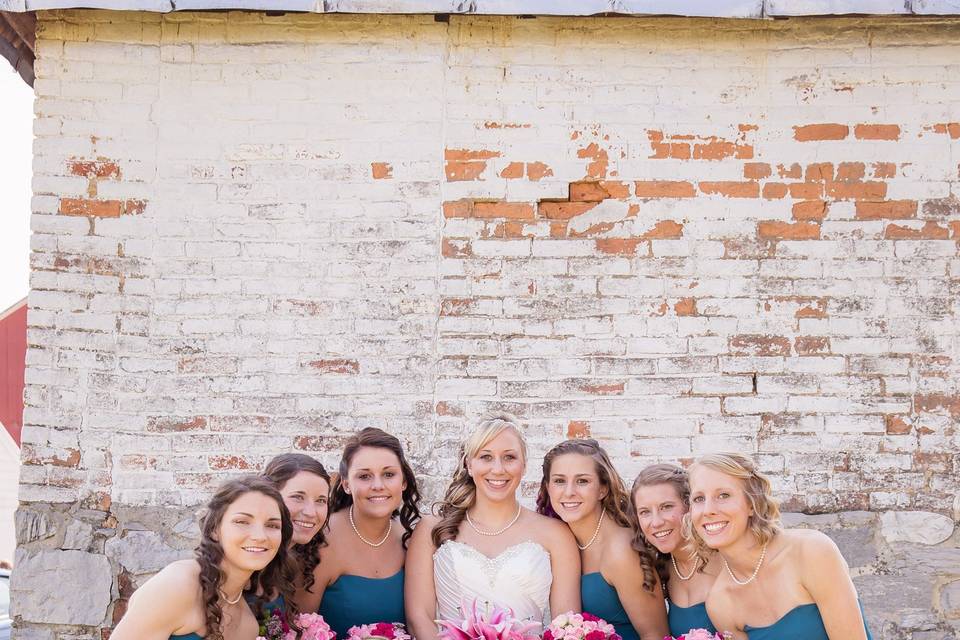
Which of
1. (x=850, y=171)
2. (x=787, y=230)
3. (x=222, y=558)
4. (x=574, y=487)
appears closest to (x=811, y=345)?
(x=787, y=230)

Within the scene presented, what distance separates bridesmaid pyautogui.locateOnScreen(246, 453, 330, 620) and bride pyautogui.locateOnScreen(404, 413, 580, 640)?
0.43 meters

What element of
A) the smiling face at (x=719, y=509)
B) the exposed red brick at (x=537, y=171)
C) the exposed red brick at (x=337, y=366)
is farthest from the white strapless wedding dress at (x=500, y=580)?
the exposed red brick at (x=537, y=171)

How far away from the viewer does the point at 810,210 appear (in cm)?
498

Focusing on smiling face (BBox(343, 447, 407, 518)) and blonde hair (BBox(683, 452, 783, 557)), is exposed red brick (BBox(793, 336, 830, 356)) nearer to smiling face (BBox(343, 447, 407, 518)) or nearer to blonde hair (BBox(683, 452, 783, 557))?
blonde hair (BBox(683, 452, 783, 557))

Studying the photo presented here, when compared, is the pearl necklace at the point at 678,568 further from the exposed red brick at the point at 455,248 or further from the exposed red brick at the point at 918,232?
the exposed red brick at the point at 918,232

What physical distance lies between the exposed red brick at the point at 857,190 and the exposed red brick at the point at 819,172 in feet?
0.14

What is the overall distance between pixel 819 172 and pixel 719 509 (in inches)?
80.4

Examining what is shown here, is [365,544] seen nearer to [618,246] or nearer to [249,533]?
[249,533]

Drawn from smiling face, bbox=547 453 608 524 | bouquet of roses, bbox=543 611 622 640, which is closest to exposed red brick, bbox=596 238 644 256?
smiling face, bbox=547 453 608 524

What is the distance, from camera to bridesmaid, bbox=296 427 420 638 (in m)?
4.37

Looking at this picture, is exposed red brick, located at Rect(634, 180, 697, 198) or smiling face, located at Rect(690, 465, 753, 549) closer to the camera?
smiling face, located at Rect(690, 465, 753, 549)

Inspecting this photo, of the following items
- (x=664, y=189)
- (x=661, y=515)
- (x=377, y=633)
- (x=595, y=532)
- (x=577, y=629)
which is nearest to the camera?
(x=577, y=629)

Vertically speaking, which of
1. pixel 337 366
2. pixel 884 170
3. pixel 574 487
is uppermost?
pixel 884 170

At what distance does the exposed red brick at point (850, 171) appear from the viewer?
4.98 m
